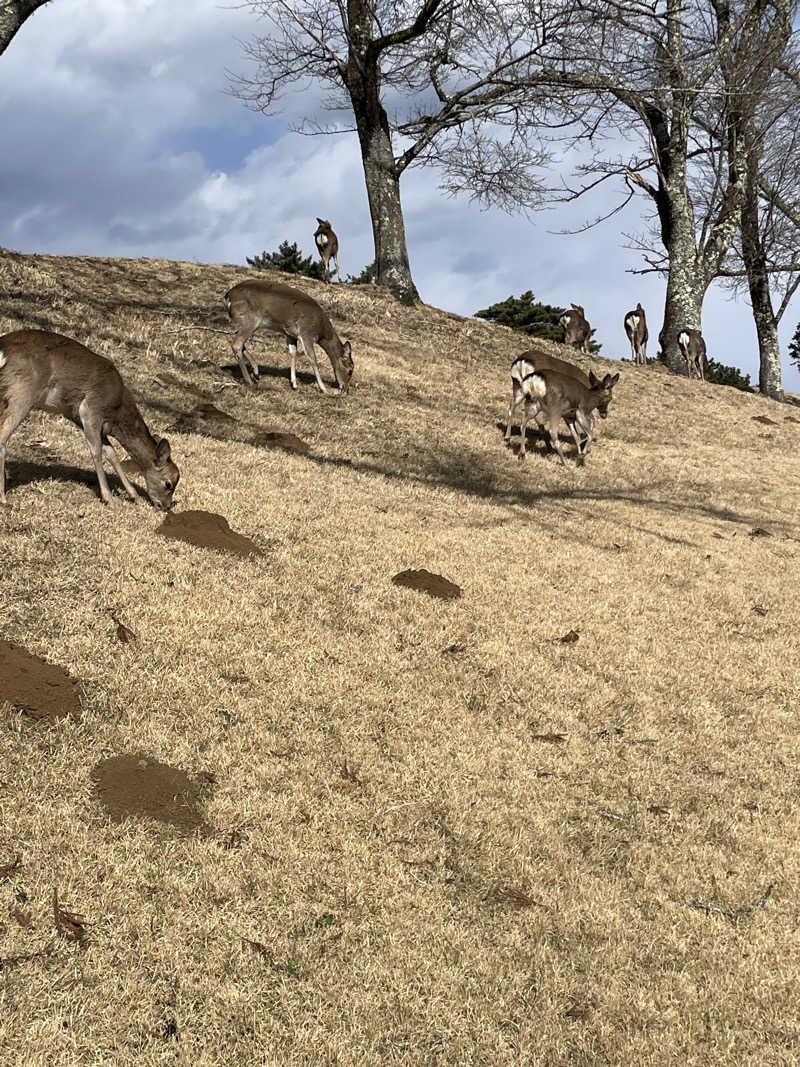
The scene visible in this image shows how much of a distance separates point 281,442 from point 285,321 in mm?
3830

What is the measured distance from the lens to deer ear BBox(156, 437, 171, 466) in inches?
349

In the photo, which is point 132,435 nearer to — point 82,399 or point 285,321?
point 82,399

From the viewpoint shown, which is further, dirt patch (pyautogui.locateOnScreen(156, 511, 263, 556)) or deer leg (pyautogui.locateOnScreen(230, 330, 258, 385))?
deer leg (pyautogui.locateOnScreen(230, 330, 258, 385))

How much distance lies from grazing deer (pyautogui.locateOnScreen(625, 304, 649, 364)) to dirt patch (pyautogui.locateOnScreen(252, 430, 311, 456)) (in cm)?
1900

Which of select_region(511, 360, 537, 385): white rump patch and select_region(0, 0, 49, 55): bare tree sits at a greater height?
select_region(0, 0, 49, 55): bare tree

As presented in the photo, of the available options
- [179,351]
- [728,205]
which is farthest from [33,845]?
[728,205]

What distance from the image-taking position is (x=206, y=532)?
8609mm

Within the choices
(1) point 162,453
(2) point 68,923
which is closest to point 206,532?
(1) point 162,453

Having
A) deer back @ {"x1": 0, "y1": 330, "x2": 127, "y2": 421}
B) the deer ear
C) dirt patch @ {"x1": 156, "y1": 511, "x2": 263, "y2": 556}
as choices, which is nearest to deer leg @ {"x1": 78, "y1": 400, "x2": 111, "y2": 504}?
deer back @ {"x1": 0, "y1": 330, "x2": 127, "y2": 421}

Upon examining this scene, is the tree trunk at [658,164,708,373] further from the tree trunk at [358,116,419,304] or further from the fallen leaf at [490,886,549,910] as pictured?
the fallen leaf at [490,886,549,910]

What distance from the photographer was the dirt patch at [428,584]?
857cm

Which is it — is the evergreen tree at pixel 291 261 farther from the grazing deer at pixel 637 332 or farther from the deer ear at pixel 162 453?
the deer ear at pixel 162 453

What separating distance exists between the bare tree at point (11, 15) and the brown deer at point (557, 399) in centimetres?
1045

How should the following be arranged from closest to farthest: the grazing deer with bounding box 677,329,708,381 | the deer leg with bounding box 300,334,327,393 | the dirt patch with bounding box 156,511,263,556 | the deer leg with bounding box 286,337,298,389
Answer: the dirt patch with bounding box 156,511,263,556 → the deer leg with bounding box 286,337,298,389 → the deer leg with bounding box 300,334,327,393 → the grazing deer with bounding box 677,329,708,381
